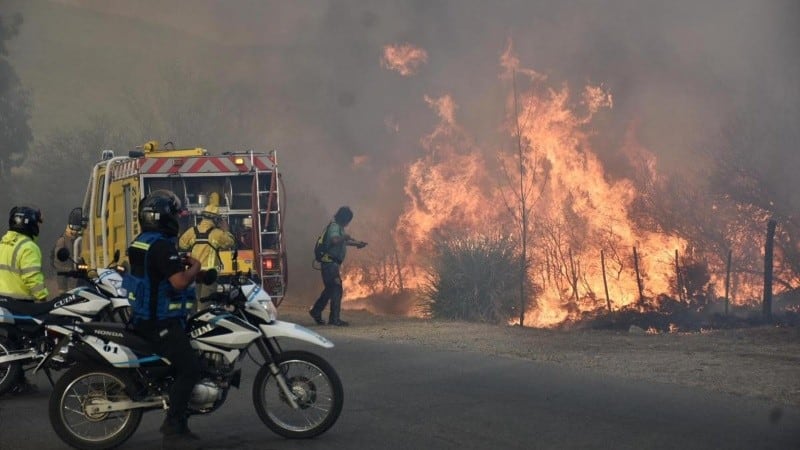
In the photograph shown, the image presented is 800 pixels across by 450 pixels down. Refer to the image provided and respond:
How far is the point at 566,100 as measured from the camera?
28.6m

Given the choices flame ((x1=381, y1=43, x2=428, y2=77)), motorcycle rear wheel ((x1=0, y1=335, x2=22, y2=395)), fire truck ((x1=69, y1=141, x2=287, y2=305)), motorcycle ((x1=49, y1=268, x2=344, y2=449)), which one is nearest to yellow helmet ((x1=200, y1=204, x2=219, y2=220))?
fire truck ((x1=69, y1=141, x2=287, y2=305))

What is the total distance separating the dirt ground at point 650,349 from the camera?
33.9 ft

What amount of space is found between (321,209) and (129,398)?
34.0 metres

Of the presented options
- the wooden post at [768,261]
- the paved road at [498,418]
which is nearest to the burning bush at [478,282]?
the wooden post at [768,261]

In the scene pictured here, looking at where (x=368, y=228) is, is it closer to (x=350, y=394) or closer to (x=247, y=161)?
(x=247, y=161)

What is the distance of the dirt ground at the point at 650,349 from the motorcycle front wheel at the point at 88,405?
525 cm

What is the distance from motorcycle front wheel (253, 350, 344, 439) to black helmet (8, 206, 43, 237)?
10.6 ft

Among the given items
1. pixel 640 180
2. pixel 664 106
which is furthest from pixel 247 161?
pixel 664 106

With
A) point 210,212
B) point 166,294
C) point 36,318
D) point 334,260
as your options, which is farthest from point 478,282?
point 166,294

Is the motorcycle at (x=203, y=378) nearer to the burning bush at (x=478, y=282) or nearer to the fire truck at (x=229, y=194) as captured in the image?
the fire truck at (x=229, y=194)

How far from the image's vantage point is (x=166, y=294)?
7.23 m

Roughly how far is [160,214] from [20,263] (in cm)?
292

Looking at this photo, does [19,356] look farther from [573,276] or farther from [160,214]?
[573,276]

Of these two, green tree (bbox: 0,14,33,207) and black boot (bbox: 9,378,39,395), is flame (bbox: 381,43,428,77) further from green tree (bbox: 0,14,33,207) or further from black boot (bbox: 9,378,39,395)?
black boot (bbox: 9,378,39,395)
